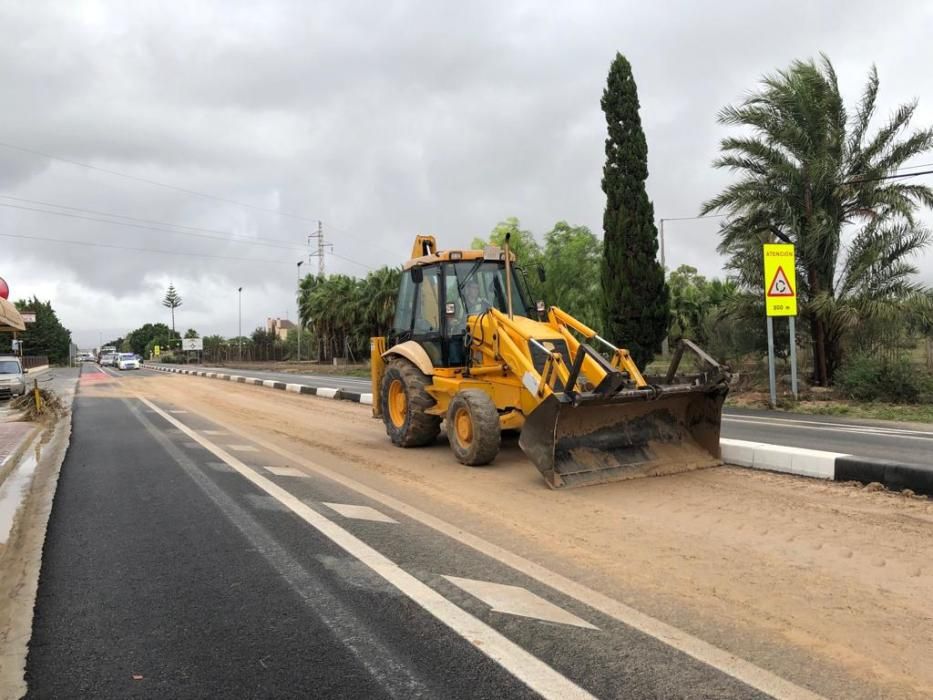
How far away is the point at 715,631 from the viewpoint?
3.49 meters

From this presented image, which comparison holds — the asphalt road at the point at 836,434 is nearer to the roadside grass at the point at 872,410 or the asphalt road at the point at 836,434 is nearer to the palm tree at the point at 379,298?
the roadside grass at the point at 872,410

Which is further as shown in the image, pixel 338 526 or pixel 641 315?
pixel 641 315

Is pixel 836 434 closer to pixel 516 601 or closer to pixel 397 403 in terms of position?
pixel 397 403

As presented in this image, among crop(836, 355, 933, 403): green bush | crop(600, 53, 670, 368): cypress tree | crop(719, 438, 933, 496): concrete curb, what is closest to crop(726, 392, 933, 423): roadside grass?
crop(836, 355, 933, 403): green bush

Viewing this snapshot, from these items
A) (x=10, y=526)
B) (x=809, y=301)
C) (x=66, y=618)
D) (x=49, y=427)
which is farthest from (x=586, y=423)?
(x=809, y=301)

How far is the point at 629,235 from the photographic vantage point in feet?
65.3

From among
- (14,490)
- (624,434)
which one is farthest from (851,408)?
(14,490)

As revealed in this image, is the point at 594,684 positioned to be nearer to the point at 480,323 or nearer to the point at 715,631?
the point at 715,631

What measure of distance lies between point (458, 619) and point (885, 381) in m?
15.6

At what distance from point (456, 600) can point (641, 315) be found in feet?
55.5

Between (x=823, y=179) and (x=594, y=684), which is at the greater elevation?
(x=823, y=179)

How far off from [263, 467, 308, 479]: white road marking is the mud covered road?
0.29ft

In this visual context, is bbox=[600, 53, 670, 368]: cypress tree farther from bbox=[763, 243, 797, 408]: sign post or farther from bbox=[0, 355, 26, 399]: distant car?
bbox=[0, 355, 26, 399]: distant car

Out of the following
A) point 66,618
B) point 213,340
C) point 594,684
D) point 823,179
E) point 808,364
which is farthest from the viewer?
point 213,340
